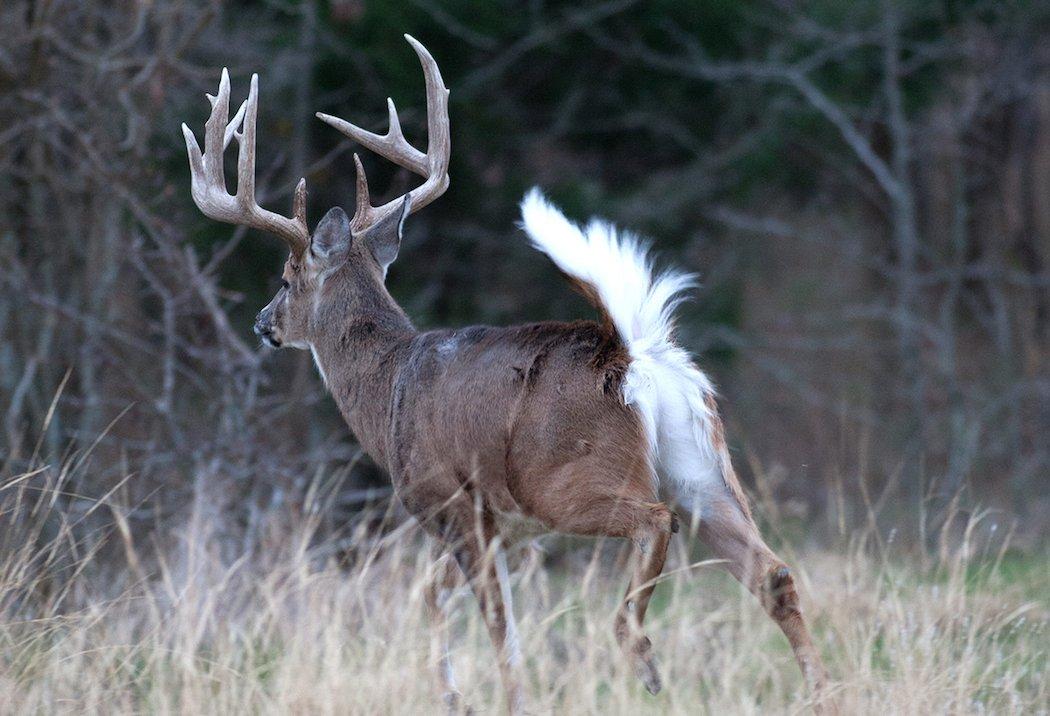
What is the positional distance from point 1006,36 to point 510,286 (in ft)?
17.6

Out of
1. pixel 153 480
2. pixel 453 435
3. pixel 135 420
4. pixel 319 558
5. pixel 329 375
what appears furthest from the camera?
pixel 135 420

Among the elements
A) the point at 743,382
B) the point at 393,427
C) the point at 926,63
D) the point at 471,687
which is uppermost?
the point at 926,63

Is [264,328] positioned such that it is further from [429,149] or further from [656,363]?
[656,363]

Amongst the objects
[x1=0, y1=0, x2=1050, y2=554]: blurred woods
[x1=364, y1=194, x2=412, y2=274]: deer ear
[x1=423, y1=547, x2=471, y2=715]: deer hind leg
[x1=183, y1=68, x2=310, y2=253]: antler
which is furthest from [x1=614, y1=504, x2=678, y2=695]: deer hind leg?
[x1=0, y1=0, x2=1050, y2=554]: blurred woods

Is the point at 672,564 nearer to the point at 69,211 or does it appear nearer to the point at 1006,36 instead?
the point at 69,211

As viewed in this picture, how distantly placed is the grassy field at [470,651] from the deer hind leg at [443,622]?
2.9 inches

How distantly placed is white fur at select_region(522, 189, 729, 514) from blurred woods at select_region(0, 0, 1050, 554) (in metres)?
4.20

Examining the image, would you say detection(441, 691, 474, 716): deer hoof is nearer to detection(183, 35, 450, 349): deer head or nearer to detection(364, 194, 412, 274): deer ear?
detection(183, 35, 450, 349): deer head

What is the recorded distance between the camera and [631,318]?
443 centimetres

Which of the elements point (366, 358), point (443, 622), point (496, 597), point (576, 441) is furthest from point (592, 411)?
point (366, 358)

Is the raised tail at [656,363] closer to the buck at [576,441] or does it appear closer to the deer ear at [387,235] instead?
the buck at [576,441]

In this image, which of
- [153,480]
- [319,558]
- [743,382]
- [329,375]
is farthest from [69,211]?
[743,382]

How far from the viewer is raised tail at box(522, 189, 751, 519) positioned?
14.4ft

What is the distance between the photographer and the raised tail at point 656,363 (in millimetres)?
4395
